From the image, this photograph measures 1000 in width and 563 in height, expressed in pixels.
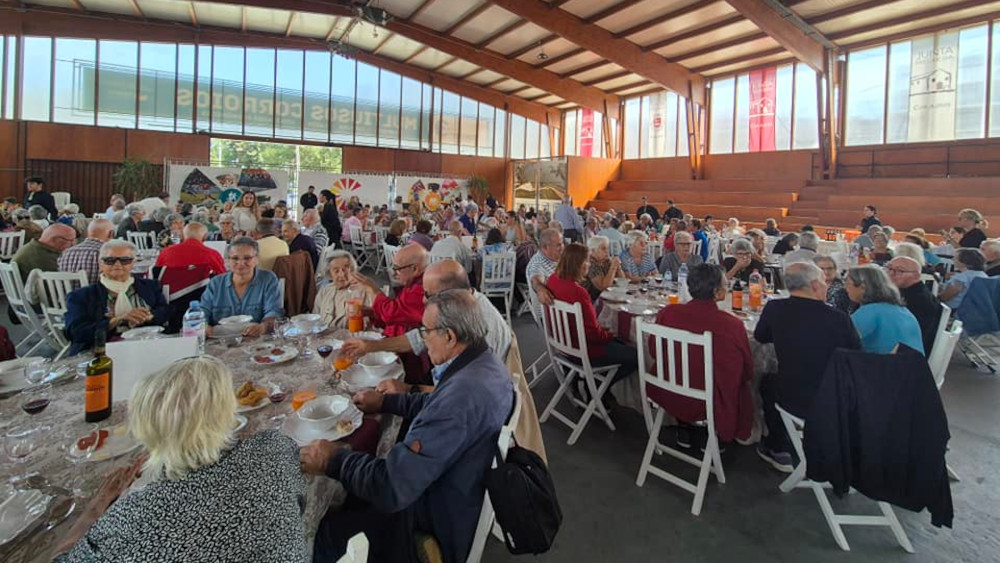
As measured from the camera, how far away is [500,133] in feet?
61.8

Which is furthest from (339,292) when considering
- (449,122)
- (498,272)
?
(449,122)

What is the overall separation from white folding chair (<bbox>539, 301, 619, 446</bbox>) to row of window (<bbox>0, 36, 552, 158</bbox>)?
14.2 m

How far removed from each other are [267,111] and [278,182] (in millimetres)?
2573

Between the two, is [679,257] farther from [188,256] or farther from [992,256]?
[188,256]

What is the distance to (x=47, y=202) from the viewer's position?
27.3 ft

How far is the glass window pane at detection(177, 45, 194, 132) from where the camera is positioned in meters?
13.2

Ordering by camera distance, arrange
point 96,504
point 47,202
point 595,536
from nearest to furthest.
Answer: point 96,504, point 595,536, point 47,202

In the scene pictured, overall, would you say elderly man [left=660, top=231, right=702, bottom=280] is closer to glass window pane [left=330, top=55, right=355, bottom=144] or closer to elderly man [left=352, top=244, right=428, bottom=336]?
elderly man [left=352, top=244, right=428, bottom=336]

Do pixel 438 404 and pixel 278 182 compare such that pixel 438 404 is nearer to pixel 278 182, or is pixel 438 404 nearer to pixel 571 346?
pixel 571 346

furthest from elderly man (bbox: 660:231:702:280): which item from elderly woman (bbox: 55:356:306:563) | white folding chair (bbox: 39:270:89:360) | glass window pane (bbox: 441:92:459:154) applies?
glass window pane (bbox: 441:92:459:154)

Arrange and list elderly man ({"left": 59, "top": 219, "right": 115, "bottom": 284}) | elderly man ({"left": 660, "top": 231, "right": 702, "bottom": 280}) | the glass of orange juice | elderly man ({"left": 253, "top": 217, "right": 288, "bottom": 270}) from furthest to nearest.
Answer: elderly man ({"left": 660, "top": 231, "right": 702, "bottom": 280}) < elderly man ({"left": 253, "top": 217, "right": 288, "bottom": 270}) < elderly man ({"left": 59, "top": 219, "right": 115, "bottom": 284}) < the glass of orange juice

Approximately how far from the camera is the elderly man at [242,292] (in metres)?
2.79

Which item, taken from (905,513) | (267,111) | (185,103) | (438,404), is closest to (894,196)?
(905,513)

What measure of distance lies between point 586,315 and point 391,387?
1542mm
